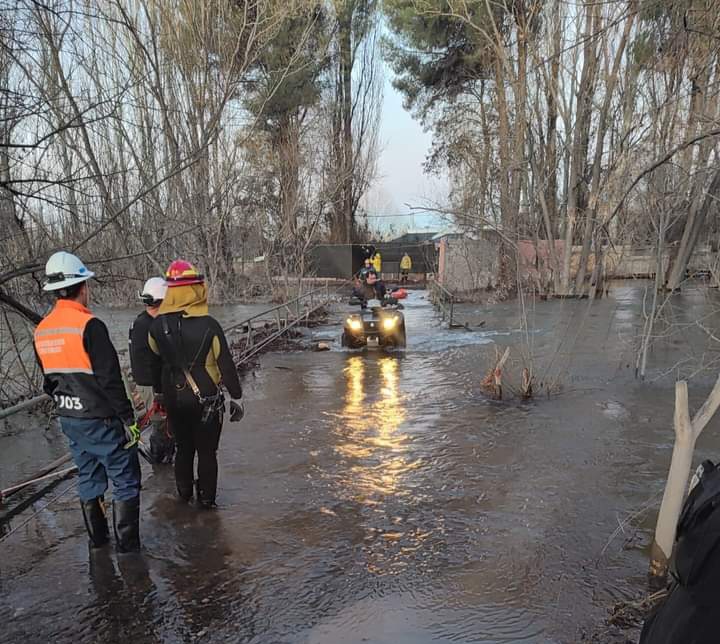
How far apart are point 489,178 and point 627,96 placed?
6.51 meters

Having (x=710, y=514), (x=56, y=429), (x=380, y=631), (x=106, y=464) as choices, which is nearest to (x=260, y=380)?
(x=56, y=429)

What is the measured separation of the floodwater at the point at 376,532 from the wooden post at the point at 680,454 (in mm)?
237

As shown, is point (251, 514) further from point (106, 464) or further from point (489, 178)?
point (489, 178)

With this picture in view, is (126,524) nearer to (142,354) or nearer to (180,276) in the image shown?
(142,354)

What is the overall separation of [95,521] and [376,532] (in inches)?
75.9

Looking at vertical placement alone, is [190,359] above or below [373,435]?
above

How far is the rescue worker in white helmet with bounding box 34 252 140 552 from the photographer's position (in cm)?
354

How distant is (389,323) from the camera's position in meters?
11.8

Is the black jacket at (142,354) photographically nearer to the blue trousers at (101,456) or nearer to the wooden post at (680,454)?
the blue trousers at (101,456)

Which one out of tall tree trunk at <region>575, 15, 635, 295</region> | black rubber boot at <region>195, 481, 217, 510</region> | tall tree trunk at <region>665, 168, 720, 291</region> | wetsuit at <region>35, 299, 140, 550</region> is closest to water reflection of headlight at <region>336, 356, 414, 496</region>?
black rubber boot at <region>195, 481, 217, 510</region>

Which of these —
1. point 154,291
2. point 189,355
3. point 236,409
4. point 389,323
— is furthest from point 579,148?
point 189,355

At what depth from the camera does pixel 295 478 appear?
538 cm

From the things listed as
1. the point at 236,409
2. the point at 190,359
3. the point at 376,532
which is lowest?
the point at 376,532

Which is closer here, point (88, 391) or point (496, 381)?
point (88, 391)
